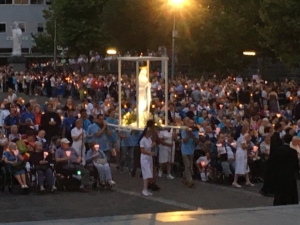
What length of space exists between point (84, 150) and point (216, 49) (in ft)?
86.6

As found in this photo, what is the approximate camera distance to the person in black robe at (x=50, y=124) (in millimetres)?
20375

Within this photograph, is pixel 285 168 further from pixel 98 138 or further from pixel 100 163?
pixel 98 138

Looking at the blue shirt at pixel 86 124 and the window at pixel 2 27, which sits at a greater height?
the window at pixel 2 27

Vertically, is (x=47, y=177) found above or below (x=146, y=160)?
below

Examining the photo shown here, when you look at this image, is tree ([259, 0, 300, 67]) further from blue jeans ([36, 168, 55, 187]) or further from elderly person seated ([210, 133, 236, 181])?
blue jeans ([36, 168, 55, 187])

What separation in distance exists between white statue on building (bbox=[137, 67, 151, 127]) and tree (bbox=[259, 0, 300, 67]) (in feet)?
51.4

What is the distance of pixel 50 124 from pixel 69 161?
10.6 feet

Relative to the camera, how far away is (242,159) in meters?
18.9

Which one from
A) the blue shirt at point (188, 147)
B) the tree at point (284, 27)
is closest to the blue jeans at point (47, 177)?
the blue shirt at point (188, 147)

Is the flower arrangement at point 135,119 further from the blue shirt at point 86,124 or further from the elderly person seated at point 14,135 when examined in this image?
the elderly person seated at point 14,135

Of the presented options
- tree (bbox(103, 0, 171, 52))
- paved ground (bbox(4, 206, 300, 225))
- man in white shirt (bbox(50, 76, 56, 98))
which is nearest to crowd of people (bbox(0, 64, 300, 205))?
paved ground (bbox(4, 206, 300, 225))

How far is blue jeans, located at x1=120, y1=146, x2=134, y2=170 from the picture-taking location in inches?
786

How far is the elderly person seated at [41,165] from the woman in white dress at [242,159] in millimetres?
4818

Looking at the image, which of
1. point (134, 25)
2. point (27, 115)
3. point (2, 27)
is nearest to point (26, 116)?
point (27, 115)
